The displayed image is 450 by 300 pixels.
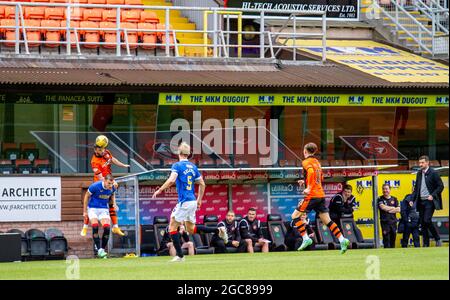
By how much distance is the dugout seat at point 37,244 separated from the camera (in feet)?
92.5

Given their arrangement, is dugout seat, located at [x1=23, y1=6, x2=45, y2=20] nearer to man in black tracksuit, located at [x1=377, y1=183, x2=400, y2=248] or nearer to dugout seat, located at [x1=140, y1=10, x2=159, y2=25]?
dugout seat, located at [x1=140, y1=10, x2=159, y2=25]

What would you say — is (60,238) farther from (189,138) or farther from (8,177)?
(189,138)

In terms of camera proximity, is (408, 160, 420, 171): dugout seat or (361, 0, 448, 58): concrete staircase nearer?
(408, 160, 420, 171): dugout seat

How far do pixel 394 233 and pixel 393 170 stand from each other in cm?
237

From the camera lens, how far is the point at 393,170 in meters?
32.8

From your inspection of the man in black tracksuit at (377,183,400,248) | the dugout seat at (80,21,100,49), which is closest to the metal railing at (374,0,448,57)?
the man in black tracksuit at (377,183,400,248)

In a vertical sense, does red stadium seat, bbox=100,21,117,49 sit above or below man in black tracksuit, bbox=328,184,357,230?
above

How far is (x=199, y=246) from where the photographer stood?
28812 millimetres

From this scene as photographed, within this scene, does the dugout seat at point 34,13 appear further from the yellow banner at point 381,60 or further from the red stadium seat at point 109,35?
the yellow banner at point 381,60

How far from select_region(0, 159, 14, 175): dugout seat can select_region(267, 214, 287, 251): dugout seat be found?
5.97m

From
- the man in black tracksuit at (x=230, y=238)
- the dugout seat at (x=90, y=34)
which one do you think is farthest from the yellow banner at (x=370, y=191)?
the dugout seat at (x=90, y=34)

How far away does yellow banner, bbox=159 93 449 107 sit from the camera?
101ft

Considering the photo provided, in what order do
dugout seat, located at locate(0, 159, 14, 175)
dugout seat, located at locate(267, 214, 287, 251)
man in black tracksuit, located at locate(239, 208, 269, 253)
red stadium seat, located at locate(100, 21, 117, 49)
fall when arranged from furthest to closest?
red stadium seat, located at locate(100, 21, 117, 49) < dugout seat, located at locate(267, 214, 287, 251) < dugout seat, located at locate(0, 159, 14, 175) < man in black tracksuit, located at locate(239, 208, 269, 253)
